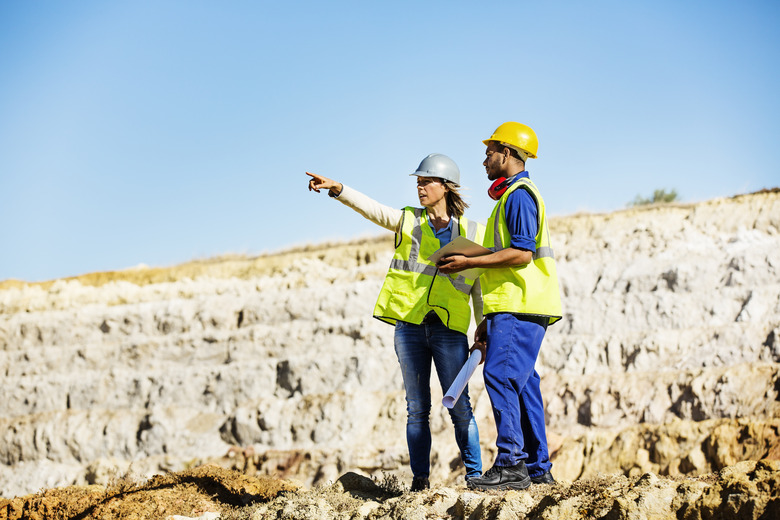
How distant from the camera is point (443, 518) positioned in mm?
4625

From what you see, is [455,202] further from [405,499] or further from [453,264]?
[405,499]

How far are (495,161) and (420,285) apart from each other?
1.03 metres

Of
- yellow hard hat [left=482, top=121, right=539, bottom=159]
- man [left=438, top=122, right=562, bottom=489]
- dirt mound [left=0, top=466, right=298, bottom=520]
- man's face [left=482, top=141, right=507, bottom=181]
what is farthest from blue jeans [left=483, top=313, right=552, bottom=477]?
dirt mound [left=0, top=466, right=298, bottom=520]

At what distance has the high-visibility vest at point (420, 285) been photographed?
5.37 metres

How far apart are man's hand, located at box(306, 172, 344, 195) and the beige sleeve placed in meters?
0.04

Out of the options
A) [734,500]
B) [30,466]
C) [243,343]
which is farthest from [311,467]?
[734,500]

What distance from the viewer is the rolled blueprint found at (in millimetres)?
4887

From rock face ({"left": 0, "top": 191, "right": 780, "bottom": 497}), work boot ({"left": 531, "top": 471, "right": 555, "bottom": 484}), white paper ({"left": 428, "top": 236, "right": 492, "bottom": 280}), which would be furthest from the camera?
rock face ({"left": 0, "top": 191, "right": 780, "bottom": 497})

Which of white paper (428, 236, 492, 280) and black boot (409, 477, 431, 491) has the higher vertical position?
white paper (428, 236, 492, 280)

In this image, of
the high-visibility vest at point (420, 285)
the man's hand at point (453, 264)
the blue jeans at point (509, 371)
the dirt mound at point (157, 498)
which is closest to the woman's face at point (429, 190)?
the high-visibility vest at point (420, 285)

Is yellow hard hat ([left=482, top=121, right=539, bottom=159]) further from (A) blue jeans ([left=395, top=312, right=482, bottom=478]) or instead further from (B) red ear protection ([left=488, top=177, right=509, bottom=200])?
(A) blue jeans ([left=395, top=312, right=482, bottom=478])

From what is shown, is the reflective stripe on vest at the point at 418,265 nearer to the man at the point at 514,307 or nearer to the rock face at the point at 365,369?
the man at the point at 514,307

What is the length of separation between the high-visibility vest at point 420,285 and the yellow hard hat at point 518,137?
786 mm

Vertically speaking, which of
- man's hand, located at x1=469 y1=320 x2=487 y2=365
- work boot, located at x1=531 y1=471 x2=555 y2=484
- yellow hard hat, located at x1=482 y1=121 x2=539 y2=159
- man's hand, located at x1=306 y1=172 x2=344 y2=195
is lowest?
work boot, located at x1=531 y1=471 x2=555 y2=484
